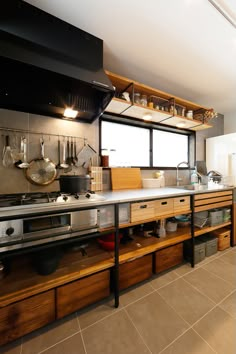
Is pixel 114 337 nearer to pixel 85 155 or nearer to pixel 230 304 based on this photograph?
pixel 230 304

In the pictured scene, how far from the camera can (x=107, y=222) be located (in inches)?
49.5

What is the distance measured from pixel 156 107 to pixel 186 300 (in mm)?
2071

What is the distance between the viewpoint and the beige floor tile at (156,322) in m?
1.02

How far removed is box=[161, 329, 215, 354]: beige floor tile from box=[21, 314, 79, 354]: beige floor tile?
0.65 meters

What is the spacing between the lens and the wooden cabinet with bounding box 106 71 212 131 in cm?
165

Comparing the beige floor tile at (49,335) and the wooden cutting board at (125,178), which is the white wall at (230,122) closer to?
the wooden cutting board at (125,178)

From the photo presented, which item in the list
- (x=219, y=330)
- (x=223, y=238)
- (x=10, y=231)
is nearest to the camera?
(x=10, y=231)

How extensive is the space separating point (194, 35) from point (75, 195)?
67.9 inches

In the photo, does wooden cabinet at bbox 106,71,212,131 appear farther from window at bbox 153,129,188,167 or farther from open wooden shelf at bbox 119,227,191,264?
open wooden shelf at bbox 119,227,191,264

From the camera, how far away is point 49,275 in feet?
3.66

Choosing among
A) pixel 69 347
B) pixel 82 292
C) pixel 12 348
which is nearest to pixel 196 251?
pixel 82 292

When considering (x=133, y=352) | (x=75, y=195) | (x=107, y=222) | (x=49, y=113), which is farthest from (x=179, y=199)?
(x=49, y=113)

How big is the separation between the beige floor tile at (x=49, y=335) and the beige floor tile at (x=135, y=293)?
422 mm

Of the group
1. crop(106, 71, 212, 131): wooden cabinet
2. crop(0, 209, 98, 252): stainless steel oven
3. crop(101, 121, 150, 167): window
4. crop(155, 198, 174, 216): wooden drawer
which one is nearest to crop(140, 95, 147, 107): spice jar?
crop(106, 71, 212, 131): wooden cabinet
